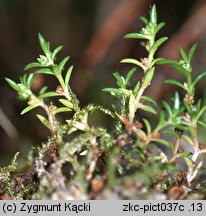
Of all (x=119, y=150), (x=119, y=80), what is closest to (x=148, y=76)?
(x=119, y=80)

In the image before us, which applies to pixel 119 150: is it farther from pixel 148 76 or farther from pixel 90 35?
pixel 90 35

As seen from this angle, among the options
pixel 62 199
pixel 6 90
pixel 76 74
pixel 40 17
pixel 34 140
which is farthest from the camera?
pixel 40 17

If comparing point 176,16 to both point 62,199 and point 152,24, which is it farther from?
point 62,199

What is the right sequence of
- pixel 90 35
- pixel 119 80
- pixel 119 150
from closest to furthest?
pixel 119 150
pixel 119 80
pixel 90 35

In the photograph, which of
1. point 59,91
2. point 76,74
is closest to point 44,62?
point 59,91

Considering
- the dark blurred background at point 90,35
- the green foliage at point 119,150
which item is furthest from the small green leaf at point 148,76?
the dark blurred background at point 90,35

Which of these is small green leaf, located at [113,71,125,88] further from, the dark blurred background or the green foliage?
the dark blurred background

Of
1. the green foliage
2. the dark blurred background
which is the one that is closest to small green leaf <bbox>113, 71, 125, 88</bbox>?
the green foliage

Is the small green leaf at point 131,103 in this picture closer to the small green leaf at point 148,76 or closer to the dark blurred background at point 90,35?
the small green leaf at point 148,76
